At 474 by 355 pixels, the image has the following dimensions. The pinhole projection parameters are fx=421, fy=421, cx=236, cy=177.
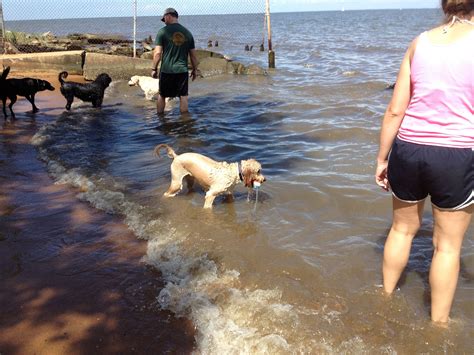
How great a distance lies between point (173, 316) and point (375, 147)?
5.25 m

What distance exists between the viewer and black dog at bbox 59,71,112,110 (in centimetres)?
1056

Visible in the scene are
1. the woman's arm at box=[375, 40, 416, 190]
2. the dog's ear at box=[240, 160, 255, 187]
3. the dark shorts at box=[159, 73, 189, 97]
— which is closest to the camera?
the woman's arm at box=[375, 40, 416, 190]

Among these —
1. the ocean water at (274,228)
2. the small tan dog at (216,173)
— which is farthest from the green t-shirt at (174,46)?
the small tan dog at (216,173)

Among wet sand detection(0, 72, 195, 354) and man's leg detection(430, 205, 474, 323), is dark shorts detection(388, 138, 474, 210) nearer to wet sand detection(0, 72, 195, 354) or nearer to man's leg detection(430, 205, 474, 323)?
man's leg detection(430, 205, 474, 323)

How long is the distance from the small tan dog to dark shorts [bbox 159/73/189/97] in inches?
177

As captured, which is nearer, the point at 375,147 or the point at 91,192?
the point at 91,192

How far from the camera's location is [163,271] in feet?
13.0

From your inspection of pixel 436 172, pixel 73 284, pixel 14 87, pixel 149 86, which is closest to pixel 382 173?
pixel 436 172

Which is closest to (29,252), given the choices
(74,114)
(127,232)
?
(127,232)

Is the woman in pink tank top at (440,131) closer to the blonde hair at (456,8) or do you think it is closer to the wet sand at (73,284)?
the blonde hair at (456,8)

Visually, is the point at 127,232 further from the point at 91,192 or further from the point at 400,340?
the point at 400,340

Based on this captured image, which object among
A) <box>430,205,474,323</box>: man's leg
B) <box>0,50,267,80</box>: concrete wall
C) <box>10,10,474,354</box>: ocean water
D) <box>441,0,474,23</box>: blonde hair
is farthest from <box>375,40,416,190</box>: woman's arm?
<box>0,50,267,80</box>: concrete wall

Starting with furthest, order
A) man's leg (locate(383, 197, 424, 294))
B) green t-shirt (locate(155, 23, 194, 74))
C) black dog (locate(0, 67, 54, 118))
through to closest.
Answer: black dog (locate(0, 67, 54, 118)) → green t-shirt (locate(155, 23, 194, 74)) → man's leg (locate(383, 197, 424, 294))

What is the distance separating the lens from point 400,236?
10.2 feet
